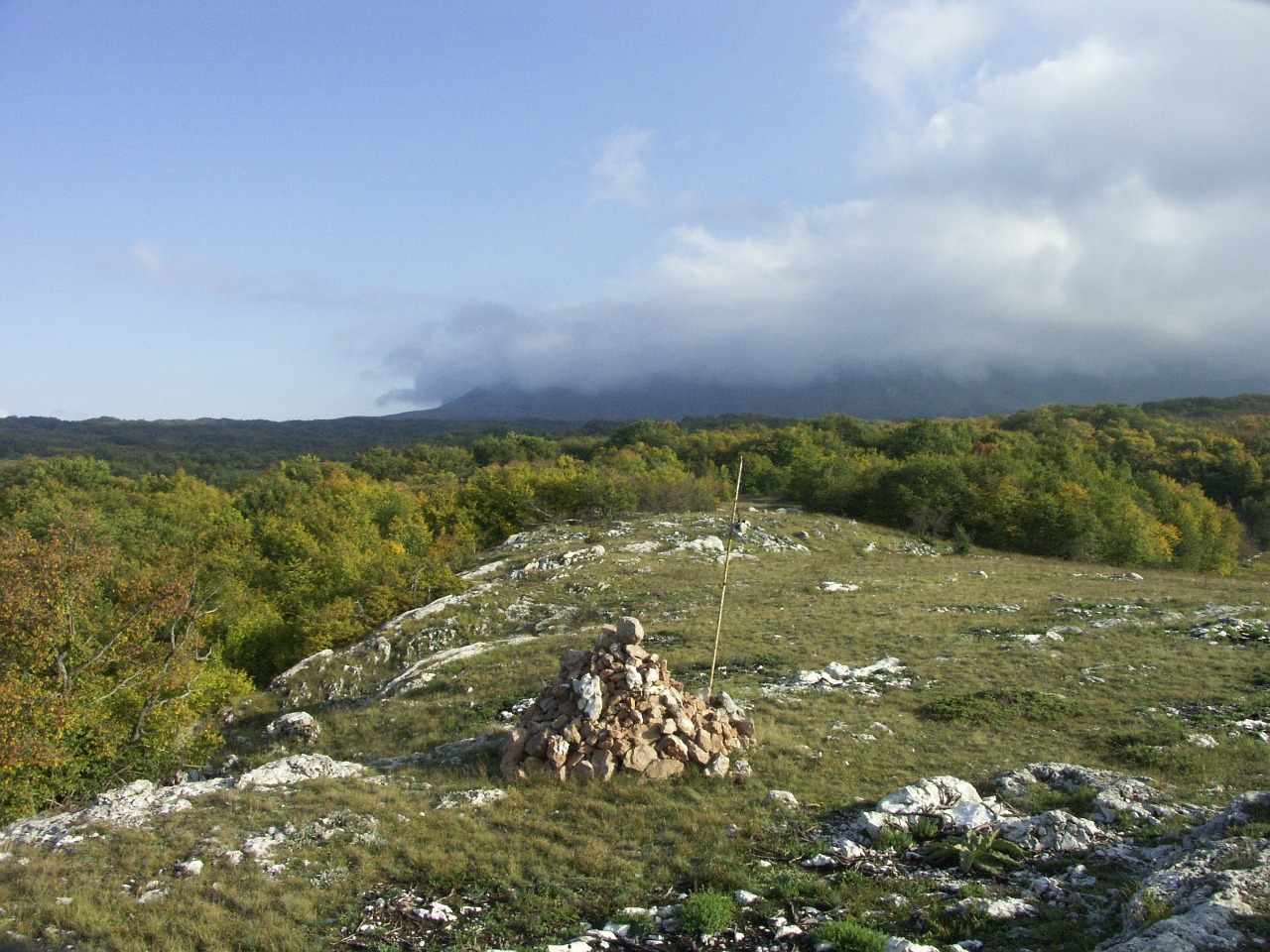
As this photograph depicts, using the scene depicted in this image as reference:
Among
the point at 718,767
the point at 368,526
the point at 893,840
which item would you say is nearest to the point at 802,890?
the point at 893,840

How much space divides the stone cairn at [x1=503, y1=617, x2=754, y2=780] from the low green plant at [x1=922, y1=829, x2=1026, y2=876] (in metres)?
3.85

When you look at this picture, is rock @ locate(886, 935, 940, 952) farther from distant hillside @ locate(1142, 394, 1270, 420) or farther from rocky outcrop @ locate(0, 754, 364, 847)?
distant hillside @ locate(1142, 394, 1270, 420)

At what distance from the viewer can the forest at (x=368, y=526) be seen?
14.5 metres

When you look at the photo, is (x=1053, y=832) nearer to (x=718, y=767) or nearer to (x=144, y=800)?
(x=718, y=767)

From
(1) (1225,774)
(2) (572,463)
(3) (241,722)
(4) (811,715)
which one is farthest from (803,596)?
(2) (572,463)

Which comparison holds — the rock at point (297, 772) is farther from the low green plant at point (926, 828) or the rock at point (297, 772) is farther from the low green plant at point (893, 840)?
the low green plant at point (926, 828)

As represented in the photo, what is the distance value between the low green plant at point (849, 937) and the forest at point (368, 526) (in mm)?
9473

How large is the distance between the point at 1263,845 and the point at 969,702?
8.34 metres

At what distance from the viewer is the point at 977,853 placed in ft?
26.4

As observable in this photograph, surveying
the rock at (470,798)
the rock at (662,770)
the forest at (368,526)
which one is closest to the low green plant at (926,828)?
the rock at (662,770)

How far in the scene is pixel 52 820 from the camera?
10.2 m

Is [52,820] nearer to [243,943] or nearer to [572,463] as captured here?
[243,943]

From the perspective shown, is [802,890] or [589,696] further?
[589,696]

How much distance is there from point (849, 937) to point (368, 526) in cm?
5227
